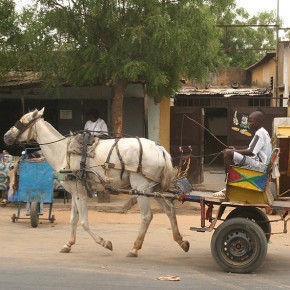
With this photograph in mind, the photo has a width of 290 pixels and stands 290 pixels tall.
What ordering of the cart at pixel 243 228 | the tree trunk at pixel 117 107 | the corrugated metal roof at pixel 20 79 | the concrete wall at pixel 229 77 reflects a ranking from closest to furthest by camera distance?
the cart at pixel 243 228 < the tree trunk at pixel 117 107 < the corrugated metal roof at pixel 20 79 < the concrete wall at pixel 229 77

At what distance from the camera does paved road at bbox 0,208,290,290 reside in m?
7.28

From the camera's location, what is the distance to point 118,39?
1407cm

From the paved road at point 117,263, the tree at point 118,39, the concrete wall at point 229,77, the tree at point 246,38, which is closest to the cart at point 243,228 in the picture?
the paved road at point 117,263

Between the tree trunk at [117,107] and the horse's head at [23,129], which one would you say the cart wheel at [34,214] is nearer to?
the horse's head at [23,129]

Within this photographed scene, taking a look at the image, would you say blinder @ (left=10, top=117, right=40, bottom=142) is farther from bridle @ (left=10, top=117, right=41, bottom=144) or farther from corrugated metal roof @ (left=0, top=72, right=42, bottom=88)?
corrugated metal roof @ (left=0, top=72, right=42, bottom=88)

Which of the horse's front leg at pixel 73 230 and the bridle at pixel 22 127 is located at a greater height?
the bridle at pixel 22 127

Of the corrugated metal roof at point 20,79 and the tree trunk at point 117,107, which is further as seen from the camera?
the corrugated metal roof at point 20,79

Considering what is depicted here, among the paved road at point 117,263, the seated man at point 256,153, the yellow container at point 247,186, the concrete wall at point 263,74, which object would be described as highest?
the concrete wall at point 263,74

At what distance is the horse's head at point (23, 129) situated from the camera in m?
9.77

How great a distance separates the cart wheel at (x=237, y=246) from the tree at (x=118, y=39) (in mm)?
6372

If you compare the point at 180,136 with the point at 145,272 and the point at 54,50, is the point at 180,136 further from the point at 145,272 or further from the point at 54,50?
the point at 145,272

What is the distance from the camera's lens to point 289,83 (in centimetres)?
2312

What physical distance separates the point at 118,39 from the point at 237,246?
7281 mm

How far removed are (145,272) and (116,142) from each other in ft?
6.63
